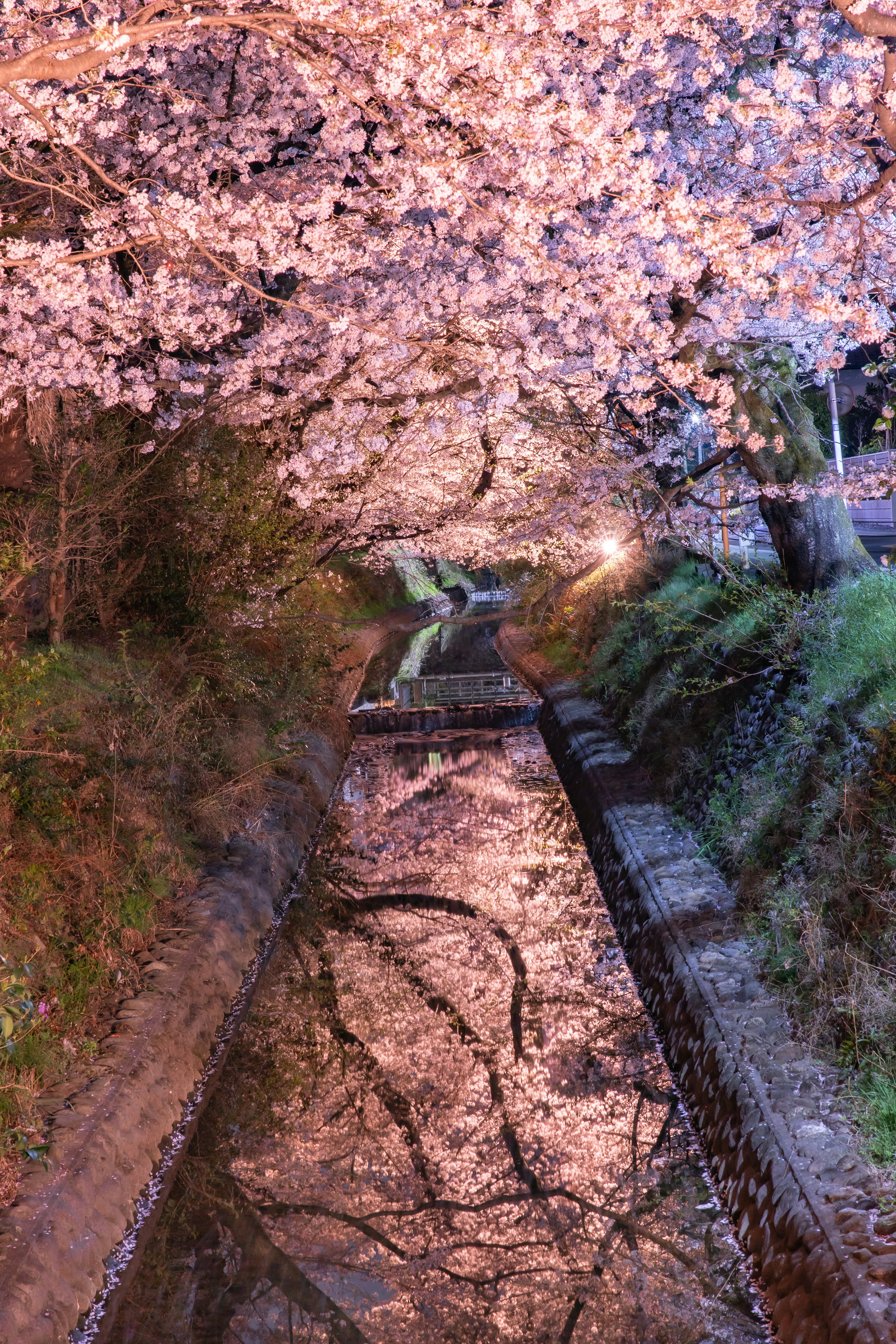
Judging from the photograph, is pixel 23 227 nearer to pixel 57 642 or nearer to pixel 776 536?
pixel 57 642

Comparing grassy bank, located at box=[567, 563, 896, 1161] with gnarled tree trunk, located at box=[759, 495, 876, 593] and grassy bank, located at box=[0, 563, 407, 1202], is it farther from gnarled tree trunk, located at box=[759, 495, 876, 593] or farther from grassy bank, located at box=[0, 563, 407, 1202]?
grassy bank, located at box=[0, 563, 407, 1202]

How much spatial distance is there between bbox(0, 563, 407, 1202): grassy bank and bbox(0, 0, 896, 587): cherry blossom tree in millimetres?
2801

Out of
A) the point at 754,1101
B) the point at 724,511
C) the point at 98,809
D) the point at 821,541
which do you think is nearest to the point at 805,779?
the point at 754,1101

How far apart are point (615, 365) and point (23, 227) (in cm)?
592

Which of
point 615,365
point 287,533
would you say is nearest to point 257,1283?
point 615,365

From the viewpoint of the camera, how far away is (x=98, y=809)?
8031 millimetres

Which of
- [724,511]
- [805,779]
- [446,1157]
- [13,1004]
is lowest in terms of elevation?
[446,1157]

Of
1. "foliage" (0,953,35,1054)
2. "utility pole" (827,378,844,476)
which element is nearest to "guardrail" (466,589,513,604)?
"utility pole" (827,378,844,476)

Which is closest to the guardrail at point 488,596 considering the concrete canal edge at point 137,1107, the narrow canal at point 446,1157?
the narrow canal at point 446,1157

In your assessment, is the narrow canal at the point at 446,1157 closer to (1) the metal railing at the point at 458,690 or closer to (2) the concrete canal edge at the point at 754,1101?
(2) the concrete canal edge at the point at 754,1101

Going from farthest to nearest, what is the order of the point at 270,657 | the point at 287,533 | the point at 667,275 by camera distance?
1. the point at 270,657
2. the point at 287,533
3. the point at 667,275

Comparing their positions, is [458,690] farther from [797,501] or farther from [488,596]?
[488,596]

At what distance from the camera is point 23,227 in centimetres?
945

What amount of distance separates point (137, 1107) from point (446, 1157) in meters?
1.93
